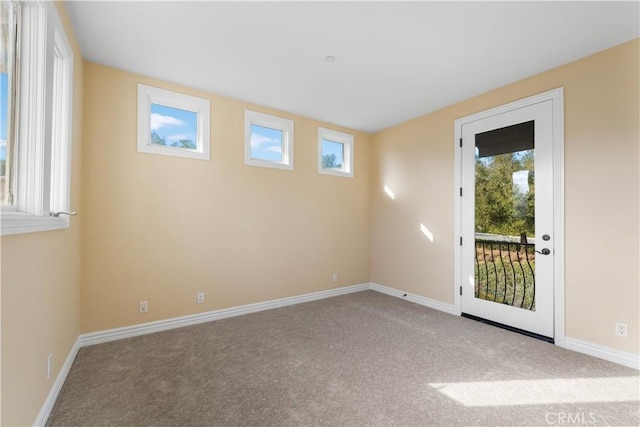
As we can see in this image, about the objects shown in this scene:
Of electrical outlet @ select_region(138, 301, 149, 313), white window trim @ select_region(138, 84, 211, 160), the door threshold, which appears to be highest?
white window trim @ select_region(138, 84, 211, 160)

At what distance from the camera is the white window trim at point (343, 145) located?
14.7 ft

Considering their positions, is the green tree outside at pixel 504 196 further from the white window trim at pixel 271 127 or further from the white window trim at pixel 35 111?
the white window trim at pixel 35 111

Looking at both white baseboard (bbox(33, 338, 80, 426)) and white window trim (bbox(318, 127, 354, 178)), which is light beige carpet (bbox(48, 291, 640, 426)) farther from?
white window trim (bbox(318, 127, 354, 178))

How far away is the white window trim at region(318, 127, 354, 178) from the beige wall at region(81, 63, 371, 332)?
116mm

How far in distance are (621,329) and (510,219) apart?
128cm

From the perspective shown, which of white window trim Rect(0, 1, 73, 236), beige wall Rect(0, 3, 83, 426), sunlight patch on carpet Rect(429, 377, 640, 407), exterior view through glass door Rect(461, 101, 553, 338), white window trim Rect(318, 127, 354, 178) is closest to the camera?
beige wall Rect(0, 3, 83, 426)

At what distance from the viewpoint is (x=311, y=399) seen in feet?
6.37

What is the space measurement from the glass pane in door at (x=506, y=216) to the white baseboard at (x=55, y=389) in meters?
4.01

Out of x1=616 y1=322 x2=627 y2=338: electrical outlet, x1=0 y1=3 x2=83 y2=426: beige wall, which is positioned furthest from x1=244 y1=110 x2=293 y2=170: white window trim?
x1=616 y1=322 x2=627 y2=338: electrical outlet

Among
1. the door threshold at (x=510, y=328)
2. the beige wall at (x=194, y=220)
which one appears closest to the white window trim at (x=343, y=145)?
the beige wall at (x=194, y=220)

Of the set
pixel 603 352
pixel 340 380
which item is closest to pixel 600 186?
pixel 603 352

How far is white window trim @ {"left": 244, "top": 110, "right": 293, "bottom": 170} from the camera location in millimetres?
3742

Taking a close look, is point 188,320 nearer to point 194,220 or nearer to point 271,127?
point 194,220

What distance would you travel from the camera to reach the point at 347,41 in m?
2.47
